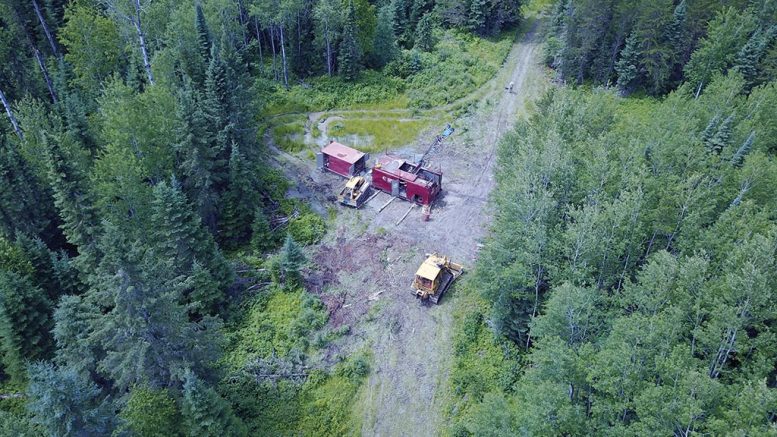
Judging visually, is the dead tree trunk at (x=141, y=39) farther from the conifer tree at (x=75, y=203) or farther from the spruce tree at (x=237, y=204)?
the conifer tree at (x=75, y=203)

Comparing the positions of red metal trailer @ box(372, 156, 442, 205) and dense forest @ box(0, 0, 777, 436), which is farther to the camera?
red metal trailer @ box(372, 156, 442, 205)

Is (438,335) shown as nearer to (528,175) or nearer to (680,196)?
(528,175)

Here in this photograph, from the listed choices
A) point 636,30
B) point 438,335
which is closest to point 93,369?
point 438,335

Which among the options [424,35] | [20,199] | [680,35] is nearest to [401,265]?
[20,199]

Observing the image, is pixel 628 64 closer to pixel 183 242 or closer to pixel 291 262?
pixel 291 262

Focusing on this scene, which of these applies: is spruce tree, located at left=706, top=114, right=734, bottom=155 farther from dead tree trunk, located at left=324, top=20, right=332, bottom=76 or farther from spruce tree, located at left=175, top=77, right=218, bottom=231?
spruce tree, located at left=175, top=77, right=218, bottom=231

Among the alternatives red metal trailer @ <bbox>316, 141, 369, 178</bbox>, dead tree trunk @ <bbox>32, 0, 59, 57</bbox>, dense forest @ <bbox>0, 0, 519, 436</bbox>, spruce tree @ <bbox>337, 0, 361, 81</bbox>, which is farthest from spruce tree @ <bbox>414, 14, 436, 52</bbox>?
dead tree trunk @ <bbox>32, 0, 59, 57</bbox>
